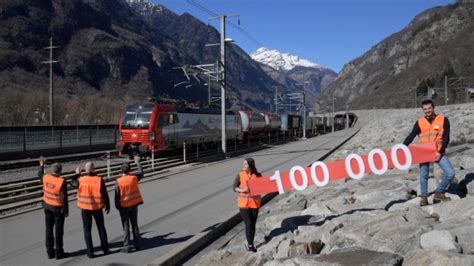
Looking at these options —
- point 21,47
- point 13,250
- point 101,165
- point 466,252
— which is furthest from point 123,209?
point 21,47

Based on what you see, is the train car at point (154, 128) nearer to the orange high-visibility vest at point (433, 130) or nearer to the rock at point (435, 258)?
the orange high-visibility vest at point (433, 130)

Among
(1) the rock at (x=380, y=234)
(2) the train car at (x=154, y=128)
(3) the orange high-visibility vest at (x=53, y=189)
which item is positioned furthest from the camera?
(2) the train car at (x=154, y=128)

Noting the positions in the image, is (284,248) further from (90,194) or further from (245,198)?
(90,194)

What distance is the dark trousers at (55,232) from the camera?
8867mm

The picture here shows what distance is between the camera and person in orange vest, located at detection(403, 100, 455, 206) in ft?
27.6

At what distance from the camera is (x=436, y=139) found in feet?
27.9

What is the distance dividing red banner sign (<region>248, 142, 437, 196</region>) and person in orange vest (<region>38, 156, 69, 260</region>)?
3.34 metres

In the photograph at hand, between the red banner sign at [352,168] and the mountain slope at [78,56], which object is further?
the mountain slope at [78,56]

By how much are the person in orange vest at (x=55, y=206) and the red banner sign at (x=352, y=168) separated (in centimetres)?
334

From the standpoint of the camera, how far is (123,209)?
9.11 metres

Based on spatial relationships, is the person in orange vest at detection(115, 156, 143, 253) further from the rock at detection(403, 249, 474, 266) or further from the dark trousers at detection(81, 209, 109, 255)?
the rock at detection(403, 249, 474, 266)

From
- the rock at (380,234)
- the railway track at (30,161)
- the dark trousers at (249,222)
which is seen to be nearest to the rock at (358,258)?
the rock at (380,234)

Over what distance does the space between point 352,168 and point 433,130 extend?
5.00 feet

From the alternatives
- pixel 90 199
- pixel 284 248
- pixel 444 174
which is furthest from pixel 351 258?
pixel 90 199
